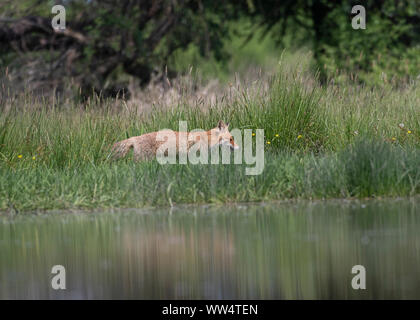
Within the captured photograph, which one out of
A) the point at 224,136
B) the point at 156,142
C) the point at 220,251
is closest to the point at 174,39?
the point at 156,142

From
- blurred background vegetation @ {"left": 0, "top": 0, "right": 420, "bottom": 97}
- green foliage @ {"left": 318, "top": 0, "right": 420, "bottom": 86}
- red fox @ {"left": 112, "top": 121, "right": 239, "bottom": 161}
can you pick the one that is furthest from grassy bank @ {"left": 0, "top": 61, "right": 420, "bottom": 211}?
green foliage @ {"left": 318, "top": 0, "right": 420, "bottom": 86}

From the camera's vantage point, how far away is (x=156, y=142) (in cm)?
1084

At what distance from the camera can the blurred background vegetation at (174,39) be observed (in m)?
22.1

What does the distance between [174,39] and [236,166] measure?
48.3 feet

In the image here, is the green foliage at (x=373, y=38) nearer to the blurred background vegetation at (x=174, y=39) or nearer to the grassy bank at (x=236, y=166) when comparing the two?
the blurred background vegetation at (x=174, y=39)

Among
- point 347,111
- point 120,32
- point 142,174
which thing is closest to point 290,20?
point 120,32

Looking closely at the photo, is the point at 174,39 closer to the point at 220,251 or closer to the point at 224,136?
the point at 224,136

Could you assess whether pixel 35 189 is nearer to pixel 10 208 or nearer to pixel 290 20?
pixel 10 208

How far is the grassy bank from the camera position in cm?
911

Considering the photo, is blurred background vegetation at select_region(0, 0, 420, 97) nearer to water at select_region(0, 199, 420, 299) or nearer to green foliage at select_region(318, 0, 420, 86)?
green foliage at select_region(318, 0, 420, 86)

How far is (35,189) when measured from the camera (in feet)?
30.3
